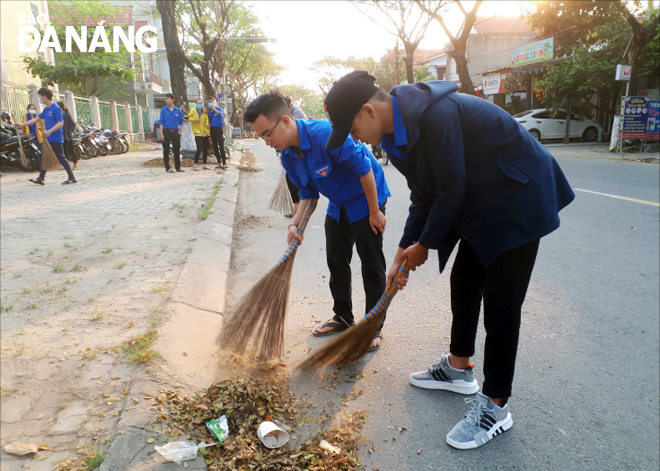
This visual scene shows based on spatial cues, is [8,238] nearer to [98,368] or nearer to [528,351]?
[98,368]

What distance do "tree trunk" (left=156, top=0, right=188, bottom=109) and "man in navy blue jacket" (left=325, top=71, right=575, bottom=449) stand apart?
1154cm

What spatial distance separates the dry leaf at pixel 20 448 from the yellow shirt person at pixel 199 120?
10046mm

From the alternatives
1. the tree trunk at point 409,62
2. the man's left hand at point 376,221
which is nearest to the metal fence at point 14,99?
the man's left hand at point 376,221

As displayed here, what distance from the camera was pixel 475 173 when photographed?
1813 millimetres

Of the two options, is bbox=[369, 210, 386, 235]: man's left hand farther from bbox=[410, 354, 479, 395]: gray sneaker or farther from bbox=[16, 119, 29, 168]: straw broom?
bbox=[16, 119, 29, 168]: straw broom

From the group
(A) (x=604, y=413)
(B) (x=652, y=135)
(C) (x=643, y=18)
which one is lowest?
(A) (x=604, y=413)

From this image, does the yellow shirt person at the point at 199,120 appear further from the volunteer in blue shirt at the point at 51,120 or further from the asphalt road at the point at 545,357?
the asphalt road at the point at 545,357

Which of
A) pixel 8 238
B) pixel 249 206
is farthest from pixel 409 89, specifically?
pixel 249 206

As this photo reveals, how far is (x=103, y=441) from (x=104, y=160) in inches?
548

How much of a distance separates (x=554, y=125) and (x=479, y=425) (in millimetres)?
19314

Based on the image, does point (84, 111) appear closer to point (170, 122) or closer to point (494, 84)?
point (170, 122)

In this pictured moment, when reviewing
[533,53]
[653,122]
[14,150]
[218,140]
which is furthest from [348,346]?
[533,53]

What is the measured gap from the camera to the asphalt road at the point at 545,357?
2.03 metres

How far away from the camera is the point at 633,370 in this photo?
8.57 ft
